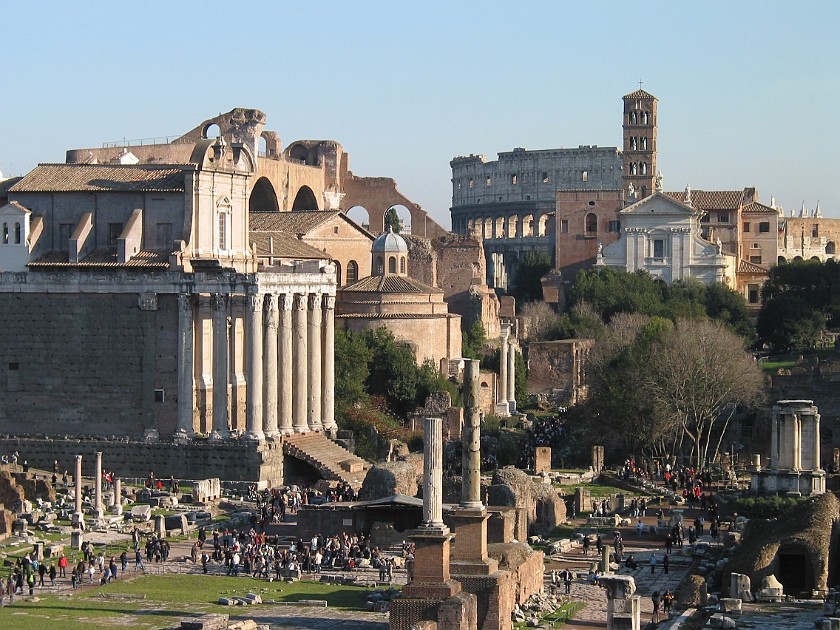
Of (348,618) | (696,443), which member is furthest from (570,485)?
(348,618)

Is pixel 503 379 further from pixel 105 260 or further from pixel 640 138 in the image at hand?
pixel 640 138

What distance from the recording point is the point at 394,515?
53062 mm

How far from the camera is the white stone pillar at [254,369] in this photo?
209 feet

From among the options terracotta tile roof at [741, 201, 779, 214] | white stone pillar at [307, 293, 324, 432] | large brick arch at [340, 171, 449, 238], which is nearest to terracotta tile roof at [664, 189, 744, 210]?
terracotta tile roof at [741, 201, 779, 214]

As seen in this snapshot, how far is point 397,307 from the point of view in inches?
3155

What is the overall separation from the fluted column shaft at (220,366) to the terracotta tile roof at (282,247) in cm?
1063

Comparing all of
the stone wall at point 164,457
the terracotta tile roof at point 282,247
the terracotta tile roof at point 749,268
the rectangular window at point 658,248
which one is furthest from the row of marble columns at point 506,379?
the terracotta tile roof at point 749,268

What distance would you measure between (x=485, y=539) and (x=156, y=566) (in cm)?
979

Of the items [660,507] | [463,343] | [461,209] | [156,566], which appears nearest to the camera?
[156,566]

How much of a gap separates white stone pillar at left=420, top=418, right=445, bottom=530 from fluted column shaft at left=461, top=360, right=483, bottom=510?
3.43ft

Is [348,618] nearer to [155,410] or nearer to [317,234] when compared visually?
[155,410]

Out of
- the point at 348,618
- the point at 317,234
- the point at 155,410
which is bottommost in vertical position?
the point at 348,618

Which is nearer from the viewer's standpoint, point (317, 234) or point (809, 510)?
point (809, 510)

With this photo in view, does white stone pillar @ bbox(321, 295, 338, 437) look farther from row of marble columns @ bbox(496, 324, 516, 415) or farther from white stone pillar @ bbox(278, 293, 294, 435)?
row of marble columns @ bbox(496, 324, 516, 415)
